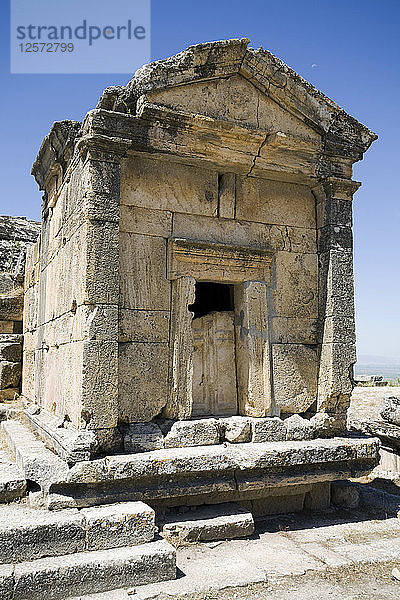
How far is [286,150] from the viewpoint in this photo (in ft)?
21.7

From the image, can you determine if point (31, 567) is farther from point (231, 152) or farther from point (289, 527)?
point (231, 152)

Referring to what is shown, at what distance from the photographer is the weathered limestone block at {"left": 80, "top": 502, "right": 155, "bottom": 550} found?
4613mm

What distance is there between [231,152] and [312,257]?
1693mm

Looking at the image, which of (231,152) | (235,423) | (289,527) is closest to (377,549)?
(289,527)

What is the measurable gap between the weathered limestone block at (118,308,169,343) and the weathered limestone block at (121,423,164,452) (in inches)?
35.6

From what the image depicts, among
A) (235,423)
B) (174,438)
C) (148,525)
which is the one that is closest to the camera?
(148,525)

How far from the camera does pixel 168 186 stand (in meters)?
6.20

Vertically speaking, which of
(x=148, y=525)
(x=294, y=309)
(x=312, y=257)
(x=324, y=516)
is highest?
(x=312, y=257)

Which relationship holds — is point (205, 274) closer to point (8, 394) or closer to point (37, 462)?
point (37, 462)

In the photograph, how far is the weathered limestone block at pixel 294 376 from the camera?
Result: 6.57 metres

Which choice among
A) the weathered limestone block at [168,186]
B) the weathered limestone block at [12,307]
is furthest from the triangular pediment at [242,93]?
the weathered limestone block at [12,307]

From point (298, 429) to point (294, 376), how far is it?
2.07 ft

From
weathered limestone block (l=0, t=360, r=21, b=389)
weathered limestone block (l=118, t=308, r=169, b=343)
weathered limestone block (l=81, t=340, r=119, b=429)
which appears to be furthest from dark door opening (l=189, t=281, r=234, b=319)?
weathered limestone block (l=0, t=360, r=21, b=389)

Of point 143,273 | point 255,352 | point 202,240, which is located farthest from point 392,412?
point 143,273
